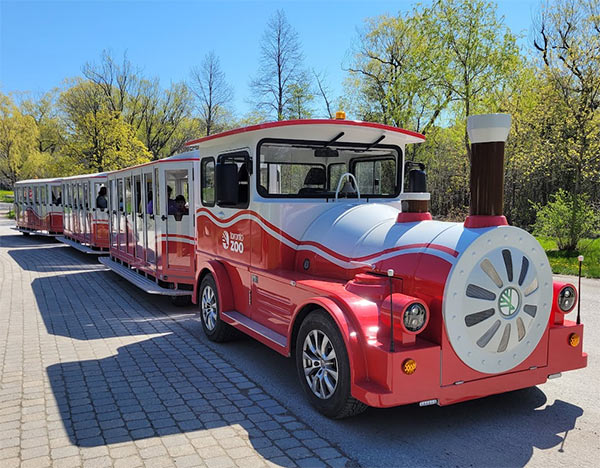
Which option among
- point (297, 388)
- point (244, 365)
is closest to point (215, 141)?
point (244, 365)

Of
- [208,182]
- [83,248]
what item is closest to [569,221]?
[208,182]

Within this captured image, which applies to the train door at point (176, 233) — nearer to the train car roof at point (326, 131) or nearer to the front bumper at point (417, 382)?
the train car roof at point (326, 131)

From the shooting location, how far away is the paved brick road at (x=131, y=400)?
3385 mm

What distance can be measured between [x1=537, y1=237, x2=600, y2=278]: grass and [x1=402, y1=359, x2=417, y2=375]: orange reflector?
901 centimetres

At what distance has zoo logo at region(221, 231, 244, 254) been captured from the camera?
18.4 feet

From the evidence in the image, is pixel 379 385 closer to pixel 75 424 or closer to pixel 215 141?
pixel 75 424

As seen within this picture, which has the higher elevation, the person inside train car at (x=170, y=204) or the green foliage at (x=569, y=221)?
the person inside train car at (x=170, y=204)

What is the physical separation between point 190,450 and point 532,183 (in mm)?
20871

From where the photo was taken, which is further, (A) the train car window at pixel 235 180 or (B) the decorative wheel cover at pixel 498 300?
(A) the train car window at pixel 235 180

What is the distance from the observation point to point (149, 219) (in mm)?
9234

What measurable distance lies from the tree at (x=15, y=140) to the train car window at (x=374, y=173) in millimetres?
44943

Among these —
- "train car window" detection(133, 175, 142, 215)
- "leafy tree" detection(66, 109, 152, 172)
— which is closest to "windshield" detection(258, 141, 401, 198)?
"train car window" detection(133, 175, 142, 215)

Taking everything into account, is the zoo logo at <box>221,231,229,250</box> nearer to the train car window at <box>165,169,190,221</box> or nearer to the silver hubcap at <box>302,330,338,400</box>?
the silver hubcap at <box>302,330,338,400</box>

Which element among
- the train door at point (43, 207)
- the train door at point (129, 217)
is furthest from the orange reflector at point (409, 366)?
the train door at point (43, 207)
